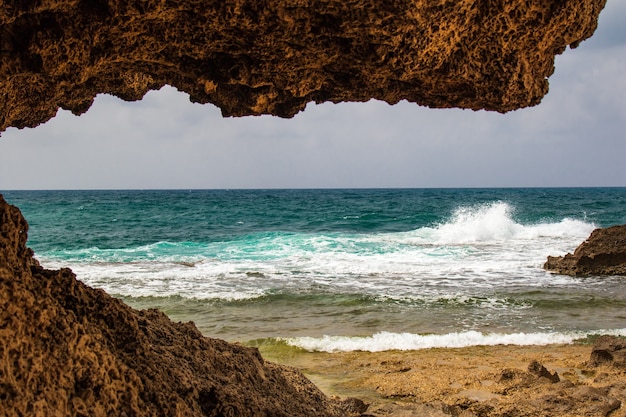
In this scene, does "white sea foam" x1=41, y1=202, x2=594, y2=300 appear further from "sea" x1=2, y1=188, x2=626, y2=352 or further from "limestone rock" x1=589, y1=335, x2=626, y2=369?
"limestone rock" x1=589, y1=335, x2=626, y2=369

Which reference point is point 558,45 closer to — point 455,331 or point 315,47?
point 315,47

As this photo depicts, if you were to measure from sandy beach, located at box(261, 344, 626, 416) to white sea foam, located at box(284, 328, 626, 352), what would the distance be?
18 centimetres

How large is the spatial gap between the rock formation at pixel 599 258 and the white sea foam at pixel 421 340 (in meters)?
4.86

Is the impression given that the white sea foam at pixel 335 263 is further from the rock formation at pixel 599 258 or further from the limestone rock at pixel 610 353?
the limestone rock at pixel 610 353

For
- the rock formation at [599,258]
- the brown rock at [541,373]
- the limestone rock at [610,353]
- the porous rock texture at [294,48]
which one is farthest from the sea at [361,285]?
the porous rock texture at [294,48]

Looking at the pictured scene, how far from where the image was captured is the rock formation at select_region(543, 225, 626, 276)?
38.6ft

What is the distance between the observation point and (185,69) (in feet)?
9.51

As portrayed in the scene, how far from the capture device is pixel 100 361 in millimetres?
2102

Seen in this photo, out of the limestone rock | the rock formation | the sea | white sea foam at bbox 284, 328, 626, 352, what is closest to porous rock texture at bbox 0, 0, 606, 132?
the limestone rock

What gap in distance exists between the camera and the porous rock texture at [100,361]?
1.89 m

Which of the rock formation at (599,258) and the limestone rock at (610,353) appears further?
the rock formation at (599,258)

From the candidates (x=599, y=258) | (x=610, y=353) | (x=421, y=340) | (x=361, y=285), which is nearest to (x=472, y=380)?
(x=610, y=353)

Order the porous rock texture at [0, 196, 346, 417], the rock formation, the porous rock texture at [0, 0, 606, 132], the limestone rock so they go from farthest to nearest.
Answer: the rock formation < the limestone rock < the porous rock texture at [0, 0, 606, 132] < the porous rock texture at [0, 196, 346, 417]

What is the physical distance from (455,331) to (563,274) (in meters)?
5.56
